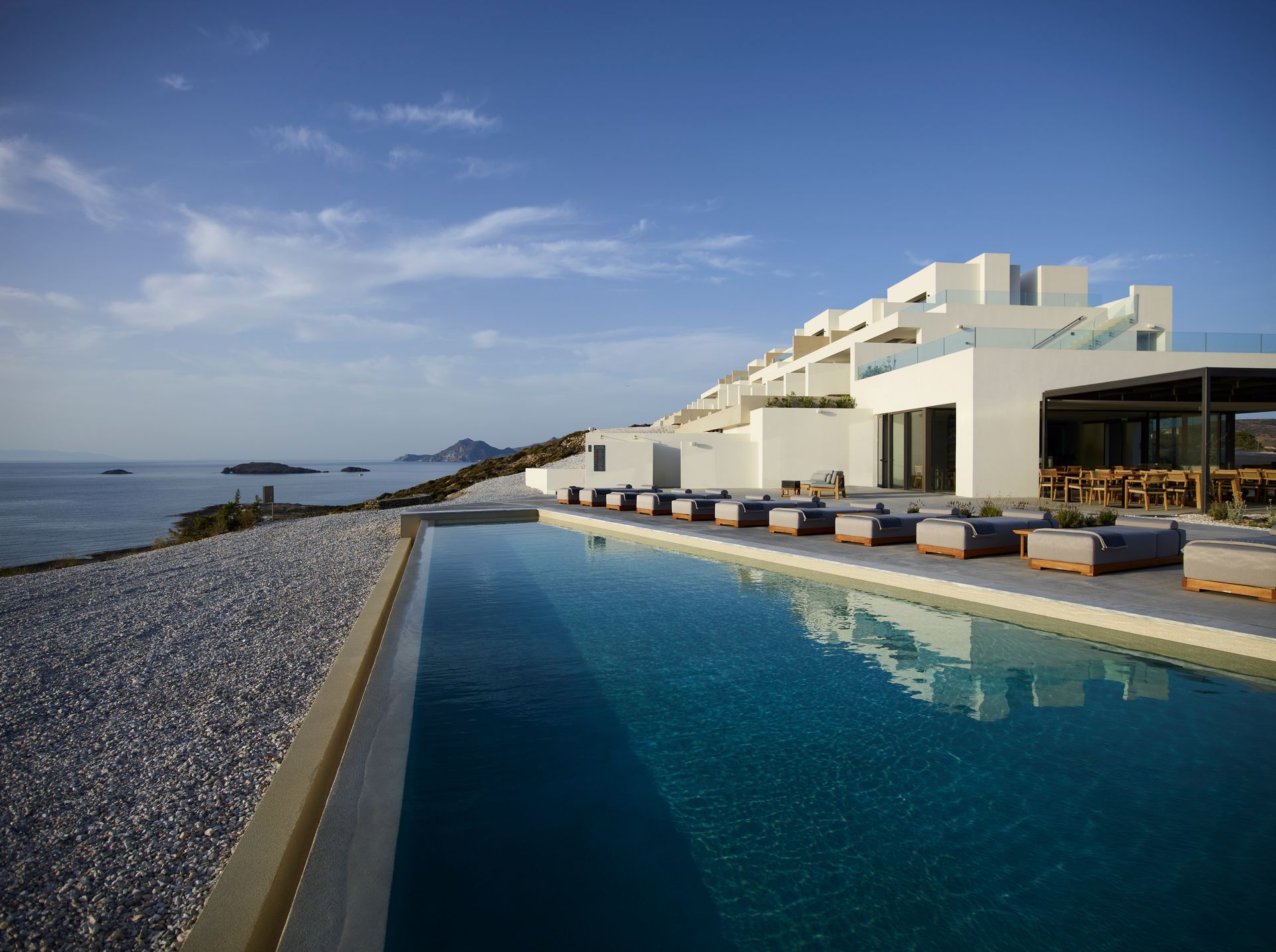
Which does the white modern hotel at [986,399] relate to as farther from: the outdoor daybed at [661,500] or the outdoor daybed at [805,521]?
the outdoor daybed at [805,521]

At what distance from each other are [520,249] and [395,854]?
23.6m

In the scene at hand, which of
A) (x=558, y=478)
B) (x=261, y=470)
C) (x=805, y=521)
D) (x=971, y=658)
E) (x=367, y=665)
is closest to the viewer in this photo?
(x=367, y=665)

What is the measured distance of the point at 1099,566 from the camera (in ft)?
23.4

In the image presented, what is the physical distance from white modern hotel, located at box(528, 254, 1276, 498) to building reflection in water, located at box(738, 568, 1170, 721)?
367 inches

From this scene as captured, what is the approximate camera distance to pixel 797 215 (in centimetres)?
2552

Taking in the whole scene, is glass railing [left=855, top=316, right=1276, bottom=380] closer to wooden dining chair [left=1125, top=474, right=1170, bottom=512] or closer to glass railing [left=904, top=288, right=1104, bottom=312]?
wooden dining chair [left=1125, top=474, right=1170, bottom=512]

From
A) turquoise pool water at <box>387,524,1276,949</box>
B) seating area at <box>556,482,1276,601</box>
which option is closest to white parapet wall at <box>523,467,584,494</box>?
seating area at <box>556,482,1276,601</box>

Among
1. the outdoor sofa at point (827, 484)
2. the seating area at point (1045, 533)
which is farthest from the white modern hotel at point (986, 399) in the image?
the outdoor sofa at point (827, 484)

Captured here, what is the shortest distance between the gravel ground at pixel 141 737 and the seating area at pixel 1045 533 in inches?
258

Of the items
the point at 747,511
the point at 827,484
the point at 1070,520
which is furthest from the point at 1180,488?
the point at 747,511

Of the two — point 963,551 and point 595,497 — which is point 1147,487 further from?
point 595,497

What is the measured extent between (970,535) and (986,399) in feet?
30.6

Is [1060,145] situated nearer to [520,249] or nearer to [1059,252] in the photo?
[1059,252]

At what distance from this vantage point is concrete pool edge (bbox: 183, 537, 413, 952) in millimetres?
1924
